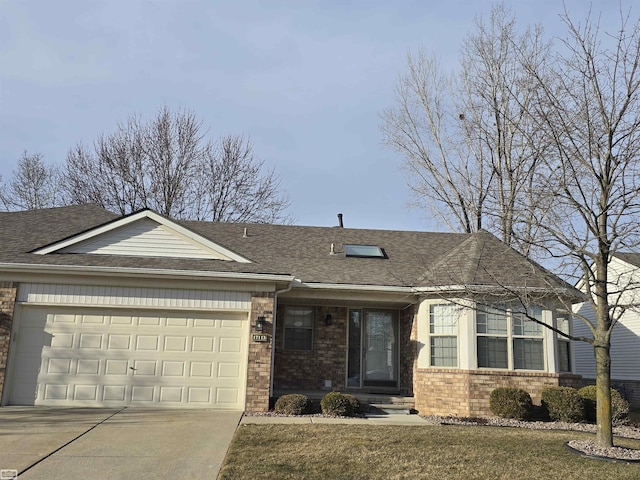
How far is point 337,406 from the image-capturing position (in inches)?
424

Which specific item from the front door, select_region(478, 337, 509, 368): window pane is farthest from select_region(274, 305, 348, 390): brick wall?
select_region(478, 337, 509, 368): window pane

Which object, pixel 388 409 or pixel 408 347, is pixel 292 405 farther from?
pixel 408 347

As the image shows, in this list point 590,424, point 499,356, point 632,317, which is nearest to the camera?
point 590,424

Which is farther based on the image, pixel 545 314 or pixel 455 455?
pixel 545 314

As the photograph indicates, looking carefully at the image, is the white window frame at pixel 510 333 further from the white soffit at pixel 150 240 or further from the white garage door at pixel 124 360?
the white soffit at pixel 150 240

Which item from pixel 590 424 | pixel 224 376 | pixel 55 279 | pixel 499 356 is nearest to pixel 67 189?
pixel 55 279

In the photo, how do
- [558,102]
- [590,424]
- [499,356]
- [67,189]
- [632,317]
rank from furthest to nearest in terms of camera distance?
[67,189] → [632,317] → [499,356] → [590,424] → [558,102]

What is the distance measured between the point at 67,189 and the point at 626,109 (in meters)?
25.1

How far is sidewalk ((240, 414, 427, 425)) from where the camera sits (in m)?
9.78

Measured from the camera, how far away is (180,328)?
11.4m

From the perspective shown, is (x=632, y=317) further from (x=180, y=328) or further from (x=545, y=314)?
(x=180, y=328)

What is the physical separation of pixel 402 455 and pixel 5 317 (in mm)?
8367

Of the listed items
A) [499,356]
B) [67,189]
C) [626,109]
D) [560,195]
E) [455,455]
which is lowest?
[455,455]

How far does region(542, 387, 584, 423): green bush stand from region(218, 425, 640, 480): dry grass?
165 centimetres
